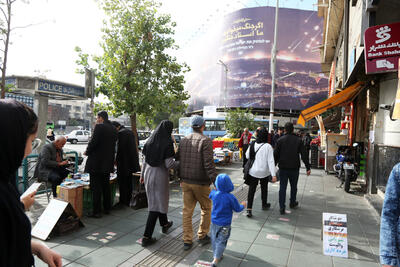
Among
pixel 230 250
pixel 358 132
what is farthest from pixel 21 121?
pixel 358 132

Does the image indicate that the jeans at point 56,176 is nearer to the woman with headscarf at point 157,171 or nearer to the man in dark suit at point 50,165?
the man in dark suit at point 50,165

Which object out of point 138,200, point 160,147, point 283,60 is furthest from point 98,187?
point 283,60

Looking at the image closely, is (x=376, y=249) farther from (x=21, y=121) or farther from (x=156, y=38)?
(x=156, y=38)

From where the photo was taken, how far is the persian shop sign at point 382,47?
5168 millimetres

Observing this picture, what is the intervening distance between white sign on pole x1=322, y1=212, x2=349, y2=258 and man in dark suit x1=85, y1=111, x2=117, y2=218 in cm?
401

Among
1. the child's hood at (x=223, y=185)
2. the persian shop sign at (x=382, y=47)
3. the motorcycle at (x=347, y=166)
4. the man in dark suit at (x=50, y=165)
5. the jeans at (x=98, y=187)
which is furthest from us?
the motorcycle at (x=347, y=166)

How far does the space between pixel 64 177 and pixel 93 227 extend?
1695 mm

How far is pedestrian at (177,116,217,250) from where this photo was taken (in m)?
3.96

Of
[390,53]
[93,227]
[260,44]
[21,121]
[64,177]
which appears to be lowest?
[93,227]

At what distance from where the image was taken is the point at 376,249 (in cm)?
415

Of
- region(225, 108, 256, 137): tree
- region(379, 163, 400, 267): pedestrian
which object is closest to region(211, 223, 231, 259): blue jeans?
region(379, 163, 400, 267): pedestrian

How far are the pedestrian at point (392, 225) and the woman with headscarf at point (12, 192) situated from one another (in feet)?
6.69

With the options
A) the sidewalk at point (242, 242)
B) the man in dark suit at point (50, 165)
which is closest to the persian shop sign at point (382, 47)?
the sidewalk at point (242, 242)

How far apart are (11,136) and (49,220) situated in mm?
3793
